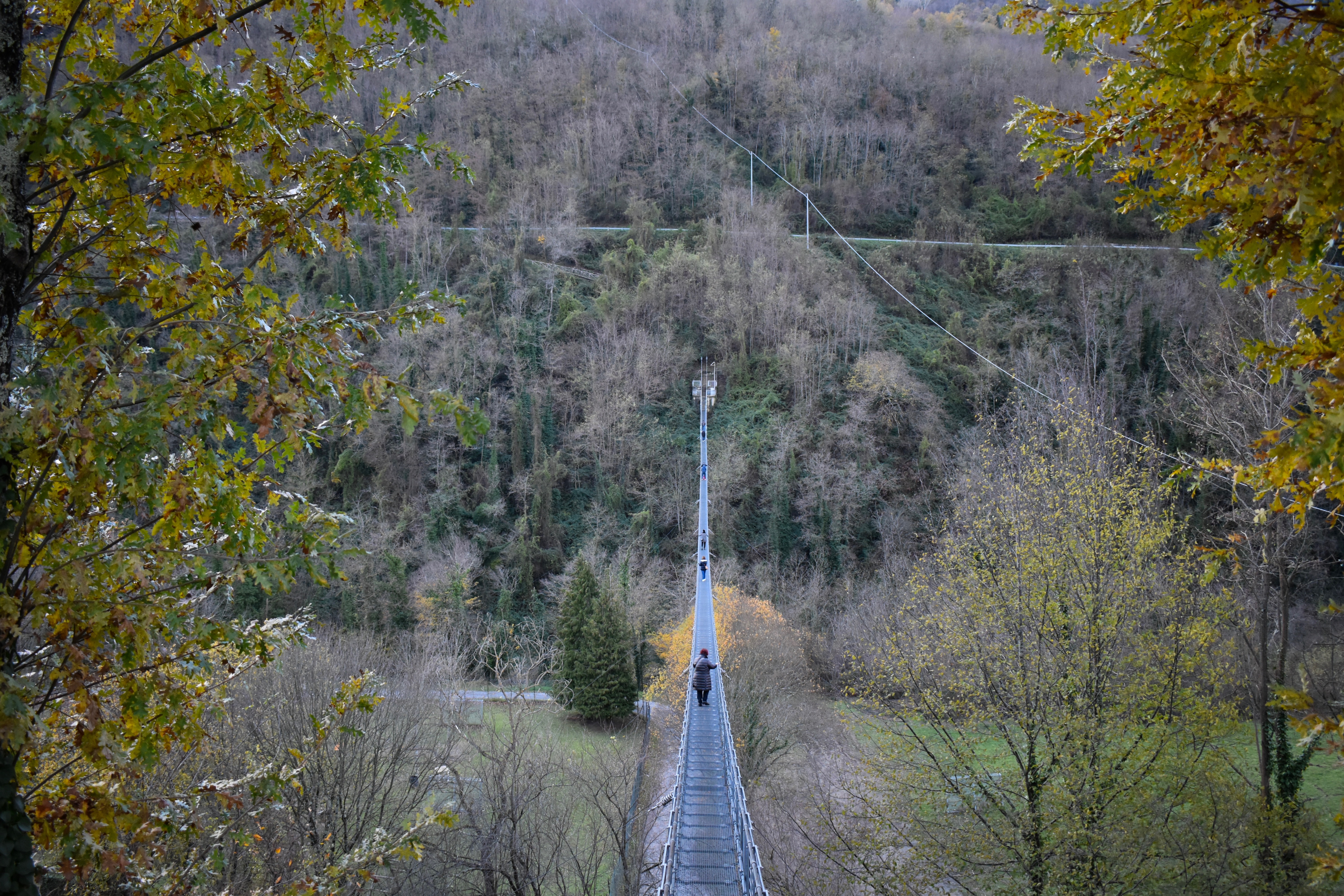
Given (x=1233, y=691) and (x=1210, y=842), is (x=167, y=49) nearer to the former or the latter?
(x=1210, y=842)

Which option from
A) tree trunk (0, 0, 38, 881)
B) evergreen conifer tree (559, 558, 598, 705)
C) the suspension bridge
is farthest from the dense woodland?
the suspension bridge

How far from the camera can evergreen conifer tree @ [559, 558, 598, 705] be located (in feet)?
65.3

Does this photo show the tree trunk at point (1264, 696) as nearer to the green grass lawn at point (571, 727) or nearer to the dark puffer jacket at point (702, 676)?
the dark puffer jacket at point (702, 676)

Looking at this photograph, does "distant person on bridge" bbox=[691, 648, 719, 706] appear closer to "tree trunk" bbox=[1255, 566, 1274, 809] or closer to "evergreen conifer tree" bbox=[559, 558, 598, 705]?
"tree trunk" bbox=[1255, 566, 1274, 809]

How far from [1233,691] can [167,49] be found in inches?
770

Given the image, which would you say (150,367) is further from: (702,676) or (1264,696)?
(1264,696)

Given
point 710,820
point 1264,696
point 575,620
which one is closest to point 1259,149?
point 710,820

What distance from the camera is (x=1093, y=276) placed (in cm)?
4306

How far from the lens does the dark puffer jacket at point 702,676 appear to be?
1080 cm

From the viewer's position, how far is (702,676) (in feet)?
35.8

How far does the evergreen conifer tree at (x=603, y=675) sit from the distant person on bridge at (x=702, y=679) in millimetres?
8852

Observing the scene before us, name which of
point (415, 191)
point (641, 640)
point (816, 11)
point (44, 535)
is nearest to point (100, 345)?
point (44, 535)

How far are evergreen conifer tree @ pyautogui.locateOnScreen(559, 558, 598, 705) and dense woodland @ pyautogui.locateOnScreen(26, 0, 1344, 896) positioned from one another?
362 mm

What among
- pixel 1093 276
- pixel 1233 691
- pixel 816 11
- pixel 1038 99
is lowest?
pixel 1233 691
